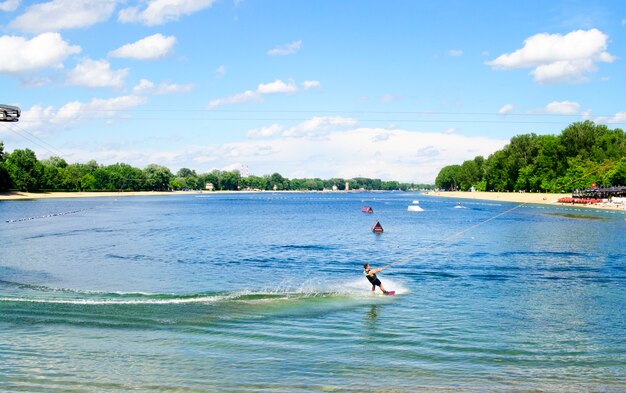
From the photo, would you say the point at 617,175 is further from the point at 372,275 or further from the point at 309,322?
the point at 309,322

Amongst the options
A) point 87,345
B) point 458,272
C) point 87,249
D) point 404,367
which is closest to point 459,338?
point 404,367

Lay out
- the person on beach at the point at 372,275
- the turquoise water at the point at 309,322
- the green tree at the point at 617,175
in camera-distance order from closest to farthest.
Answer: the turquoise water at the point at 309,322 → the person on beach at the point at 372,275 → the green tree at the point at 617,175

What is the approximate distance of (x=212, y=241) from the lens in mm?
65375

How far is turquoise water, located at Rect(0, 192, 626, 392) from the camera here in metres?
16.9

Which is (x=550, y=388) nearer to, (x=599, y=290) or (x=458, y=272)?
(x=599, y=290)

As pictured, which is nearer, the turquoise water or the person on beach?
the turquoise water

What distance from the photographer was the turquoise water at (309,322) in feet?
55.5

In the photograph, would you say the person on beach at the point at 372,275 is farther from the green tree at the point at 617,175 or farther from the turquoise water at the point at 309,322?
the green tree at the point at 617,175

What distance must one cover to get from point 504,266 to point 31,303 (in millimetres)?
32001

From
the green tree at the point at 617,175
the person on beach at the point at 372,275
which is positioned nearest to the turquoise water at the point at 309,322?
the person on beach at the point at 372,275

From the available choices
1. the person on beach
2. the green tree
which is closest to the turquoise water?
the person on beach

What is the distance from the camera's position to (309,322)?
24.1 m

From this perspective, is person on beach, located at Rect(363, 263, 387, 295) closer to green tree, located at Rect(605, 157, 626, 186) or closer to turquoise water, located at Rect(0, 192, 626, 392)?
turquoise water, located at Rect(0, 192, 626, 392)

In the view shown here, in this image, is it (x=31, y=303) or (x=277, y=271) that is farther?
(x=277, y=271)
